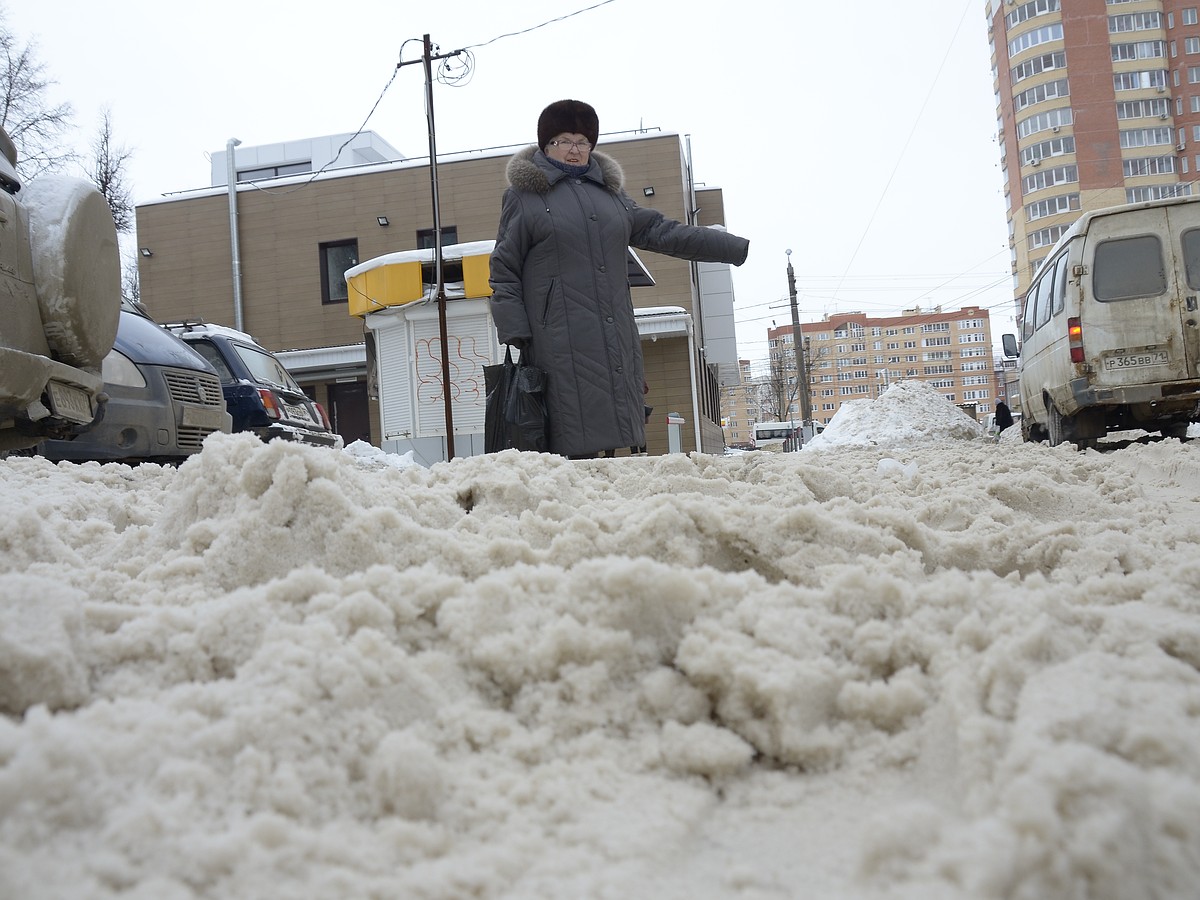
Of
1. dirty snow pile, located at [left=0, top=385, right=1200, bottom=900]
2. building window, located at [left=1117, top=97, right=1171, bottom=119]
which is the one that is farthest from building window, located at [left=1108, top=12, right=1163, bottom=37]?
dirty snow pile, located at [left=0, top=385, right=1200, bottom=900]

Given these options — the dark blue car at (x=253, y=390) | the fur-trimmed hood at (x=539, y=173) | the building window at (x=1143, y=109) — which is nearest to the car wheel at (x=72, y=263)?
the fur-trimmed hood at (x=539, y=173)

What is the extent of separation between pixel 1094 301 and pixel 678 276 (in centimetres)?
1230

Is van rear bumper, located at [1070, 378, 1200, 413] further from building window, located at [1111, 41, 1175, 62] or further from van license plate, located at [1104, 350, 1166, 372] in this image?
building window, located at [1111, 41, 1175, 62]

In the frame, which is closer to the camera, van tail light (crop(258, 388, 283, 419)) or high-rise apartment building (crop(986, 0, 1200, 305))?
van tail light (crop(258, 388, 283, 419))

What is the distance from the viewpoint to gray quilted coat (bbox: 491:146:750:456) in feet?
14.3

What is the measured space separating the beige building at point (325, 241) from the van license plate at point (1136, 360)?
12.0 m

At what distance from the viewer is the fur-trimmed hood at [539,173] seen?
4.43m

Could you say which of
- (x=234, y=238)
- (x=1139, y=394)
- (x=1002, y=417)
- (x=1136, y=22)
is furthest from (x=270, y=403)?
(x=1136, y=22)

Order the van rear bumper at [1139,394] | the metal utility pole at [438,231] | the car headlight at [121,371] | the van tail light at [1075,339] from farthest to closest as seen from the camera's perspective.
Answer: the metal utility pole at [438,231]
the van tail light at [1075,339]
the van rear bumper at [1139,394]
the car headlight at [121,371]

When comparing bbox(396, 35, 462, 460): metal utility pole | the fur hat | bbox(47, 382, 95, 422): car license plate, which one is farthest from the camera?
bbox(396, 35, 462, 460): metal utility pole

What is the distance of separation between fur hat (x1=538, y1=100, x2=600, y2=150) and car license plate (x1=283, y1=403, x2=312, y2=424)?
5829mm

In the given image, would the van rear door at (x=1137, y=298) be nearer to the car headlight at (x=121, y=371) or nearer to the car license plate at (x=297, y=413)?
the car headlight at (x=121, y=371)

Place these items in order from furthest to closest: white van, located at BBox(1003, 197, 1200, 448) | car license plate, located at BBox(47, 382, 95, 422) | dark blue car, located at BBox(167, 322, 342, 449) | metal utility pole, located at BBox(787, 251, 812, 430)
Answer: metal utility pole, located at BBox(787, 251, 812, 430), dark blue car, located at BBox(167, 322, 342, 449), white van, located at BBox(1003, 197, 1200, 448), car license plate, located at BBox(47, 382, 95, 422)

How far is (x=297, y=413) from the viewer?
9.76m
